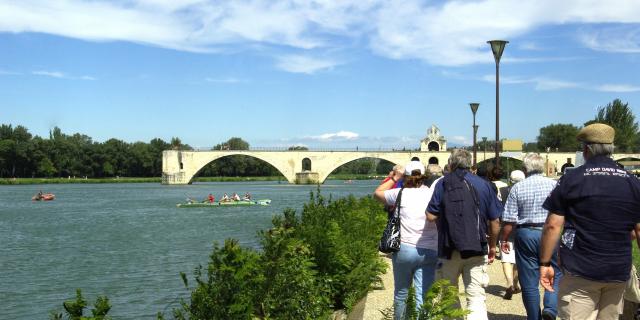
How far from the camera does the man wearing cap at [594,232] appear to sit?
4.16 m

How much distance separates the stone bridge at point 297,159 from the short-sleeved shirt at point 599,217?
96.3 metres

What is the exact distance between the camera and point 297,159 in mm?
103438

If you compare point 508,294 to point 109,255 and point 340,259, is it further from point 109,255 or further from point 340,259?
point 109,255

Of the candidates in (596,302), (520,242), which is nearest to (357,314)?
(520,242)

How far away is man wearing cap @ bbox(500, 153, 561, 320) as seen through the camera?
20.3 feet

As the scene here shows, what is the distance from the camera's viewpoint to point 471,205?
5840 mm

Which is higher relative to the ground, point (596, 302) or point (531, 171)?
point (531, 171)

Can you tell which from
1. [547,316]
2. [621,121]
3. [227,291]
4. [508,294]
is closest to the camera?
[227,291]

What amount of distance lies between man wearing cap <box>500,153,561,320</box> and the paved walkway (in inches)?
48.2

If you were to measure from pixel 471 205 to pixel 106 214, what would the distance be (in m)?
37.5

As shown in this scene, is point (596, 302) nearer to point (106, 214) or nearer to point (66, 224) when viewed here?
point (66, 224)

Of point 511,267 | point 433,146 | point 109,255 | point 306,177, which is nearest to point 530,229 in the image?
point 511,267

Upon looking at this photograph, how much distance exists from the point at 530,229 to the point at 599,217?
206 centimetres

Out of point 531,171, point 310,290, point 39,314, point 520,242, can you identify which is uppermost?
point 531,171
